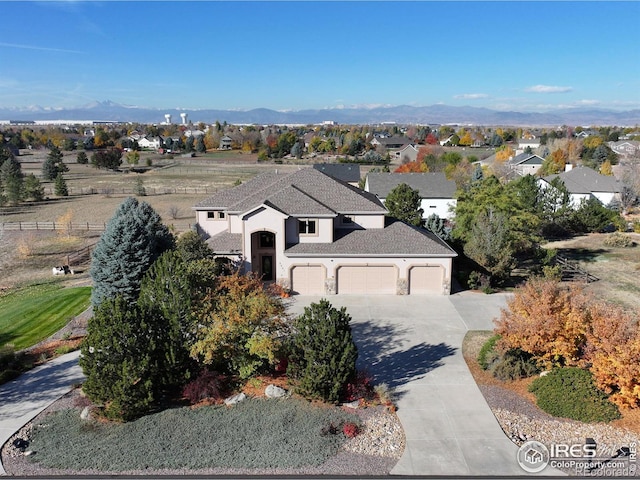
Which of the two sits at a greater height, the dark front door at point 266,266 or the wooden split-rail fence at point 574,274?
the dark front door at point 266,266

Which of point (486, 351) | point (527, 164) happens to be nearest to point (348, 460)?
point (486, 351)

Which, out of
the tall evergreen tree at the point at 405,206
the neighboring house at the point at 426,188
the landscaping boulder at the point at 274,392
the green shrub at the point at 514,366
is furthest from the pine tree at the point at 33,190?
the green shrub at the point at 514,366

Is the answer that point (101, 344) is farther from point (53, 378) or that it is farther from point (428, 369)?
point (428, 369)

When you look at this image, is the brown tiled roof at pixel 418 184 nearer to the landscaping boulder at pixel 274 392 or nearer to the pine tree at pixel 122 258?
the pine tree at pixel 122 258

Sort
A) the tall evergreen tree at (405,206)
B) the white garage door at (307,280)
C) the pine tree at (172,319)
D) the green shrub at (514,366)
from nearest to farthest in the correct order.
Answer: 1. the pine tree at (172,319)
2. the green shrub at (514,366)
3. the white garage door at (307,280)
4. the tall evergreen tree at (405,206)

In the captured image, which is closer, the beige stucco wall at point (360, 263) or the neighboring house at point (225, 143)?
the beige stucco wall at point (360, 263)

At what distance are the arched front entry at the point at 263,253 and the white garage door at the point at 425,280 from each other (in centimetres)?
911

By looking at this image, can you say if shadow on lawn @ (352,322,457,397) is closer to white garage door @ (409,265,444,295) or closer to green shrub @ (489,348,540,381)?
green shrub @ (489,348,540,381)

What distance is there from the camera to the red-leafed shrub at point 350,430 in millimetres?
16547

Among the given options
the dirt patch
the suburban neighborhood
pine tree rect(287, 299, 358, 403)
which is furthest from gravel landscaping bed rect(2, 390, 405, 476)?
the dirt patch

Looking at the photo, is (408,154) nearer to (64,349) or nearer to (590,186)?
(590,186)

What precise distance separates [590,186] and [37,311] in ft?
209

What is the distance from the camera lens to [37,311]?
28.5 metres

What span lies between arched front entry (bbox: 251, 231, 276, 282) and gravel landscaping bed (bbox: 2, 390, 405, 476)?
16.3m
